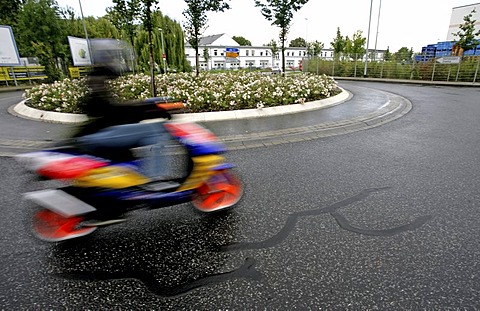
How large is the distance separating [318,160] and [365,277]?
2.95 metres

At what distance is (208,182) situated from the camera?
120 inches

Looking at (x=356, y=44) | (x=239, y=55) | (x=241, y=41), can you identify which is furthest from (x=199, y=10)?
(x=241, y=41)

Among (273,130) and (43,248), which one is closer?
(43,248)

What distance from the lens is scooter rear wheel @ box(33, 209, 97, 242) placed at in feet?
8.43

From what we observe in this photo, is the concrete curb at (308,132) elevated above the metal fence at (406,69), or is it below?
below

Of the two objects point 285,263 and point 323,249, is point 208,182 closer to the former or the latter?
point 285,263

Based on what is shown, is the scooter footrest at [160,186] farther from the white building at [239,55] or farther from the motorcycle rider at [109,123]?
the white building at [239,55]

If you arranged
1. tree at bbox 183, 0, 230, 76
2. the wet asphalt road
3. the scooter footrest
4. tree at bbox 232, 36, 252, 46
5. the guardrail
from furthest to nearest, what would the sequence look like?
1. tree at bbox 232, 36, 252, 46
2. the guardrail
3. tree at bbox 183, 0, 230, 76
4. the scooter footrest
5. the wet asphalt road

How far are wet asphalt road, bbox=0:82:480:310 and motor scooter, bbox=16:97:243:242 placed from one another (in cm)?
26

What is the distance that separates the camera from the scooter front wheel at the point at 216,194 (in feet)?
10.0

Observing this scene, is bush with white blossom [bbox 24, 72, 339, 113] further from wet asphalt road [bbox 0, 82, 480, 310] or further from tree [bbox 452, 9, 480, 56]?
tree [bbox 452, 9, 480, 56]

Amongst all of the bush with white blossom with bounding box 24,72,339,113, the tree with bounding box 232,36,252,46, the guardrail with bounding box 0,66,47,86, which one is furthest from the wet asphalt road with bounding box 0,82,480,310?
the tree with bounding box 232,36,252,46

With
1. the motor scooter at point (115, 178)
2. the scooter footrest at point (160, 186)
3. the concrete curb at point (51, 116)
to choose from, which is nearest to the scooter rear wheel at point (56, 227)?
the motor scooter at point (115, 178)

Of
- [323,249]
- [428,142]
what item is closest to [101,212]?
[323,249]
